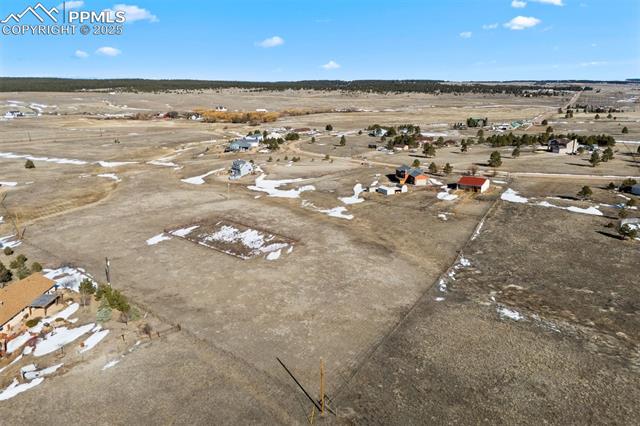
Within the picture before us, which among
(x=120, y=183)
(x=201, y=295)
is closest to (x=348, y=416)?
(x=201, y=295)

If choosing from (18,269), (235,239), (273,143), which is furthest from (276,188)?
(273,143)

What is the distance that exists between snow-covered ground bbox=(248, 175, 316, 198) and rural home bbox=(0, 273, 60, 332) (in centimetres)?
2590

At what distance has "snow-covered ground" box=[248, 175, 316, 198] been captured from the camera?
154 ft

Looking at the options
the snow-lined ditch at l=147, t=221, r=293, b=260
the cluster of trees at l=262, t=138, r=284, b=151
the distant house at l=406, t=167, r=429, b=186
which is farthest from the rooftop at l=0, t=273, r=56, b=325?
the cluster of trees at l=262, t=138, r=284, b=151

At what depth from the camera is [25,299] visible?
22.4 metres

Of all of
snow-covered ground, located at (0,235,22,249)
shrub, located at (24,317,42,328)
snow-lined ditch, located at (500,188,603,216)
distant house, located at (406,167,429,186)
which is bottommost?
shrub, located at (24,317,42,328)

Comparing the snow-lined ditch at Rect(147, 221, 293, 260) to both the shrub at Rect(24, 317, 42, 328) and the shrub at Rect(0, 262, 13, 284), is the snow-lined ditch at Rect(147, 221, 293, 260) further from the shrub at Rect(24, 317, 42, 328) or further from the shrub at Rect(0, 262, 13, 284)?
the shrub at Rect(24, 317, 42, 328)

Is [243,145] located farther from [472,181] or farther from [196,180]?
[472,181]

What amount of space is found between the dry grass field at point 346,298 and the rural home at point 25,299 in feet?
12.3

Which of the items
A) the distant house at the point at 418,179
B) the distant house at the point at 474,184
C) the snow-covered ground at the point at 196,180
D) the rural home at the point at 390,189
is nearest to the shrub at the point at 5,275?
the snow-covered ground at the point at 196,180

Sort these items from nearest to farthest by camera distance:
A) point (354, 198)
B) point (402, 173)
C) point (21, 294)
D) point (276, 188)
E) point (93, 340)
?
point (93, 340) → point (21, 294) → point (354, 198) → point (276, 188) → point (402, 173)

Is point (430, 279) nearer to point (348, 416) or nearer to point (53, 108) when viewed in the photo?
point (348, 416)

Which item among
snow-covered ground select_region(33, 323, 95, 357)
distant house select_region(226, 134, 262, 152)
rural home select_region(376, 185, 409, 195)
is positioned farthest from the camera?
distant house select_region(226, 134, 262, 152)

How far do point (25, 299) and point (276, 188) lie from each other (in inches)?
1199
